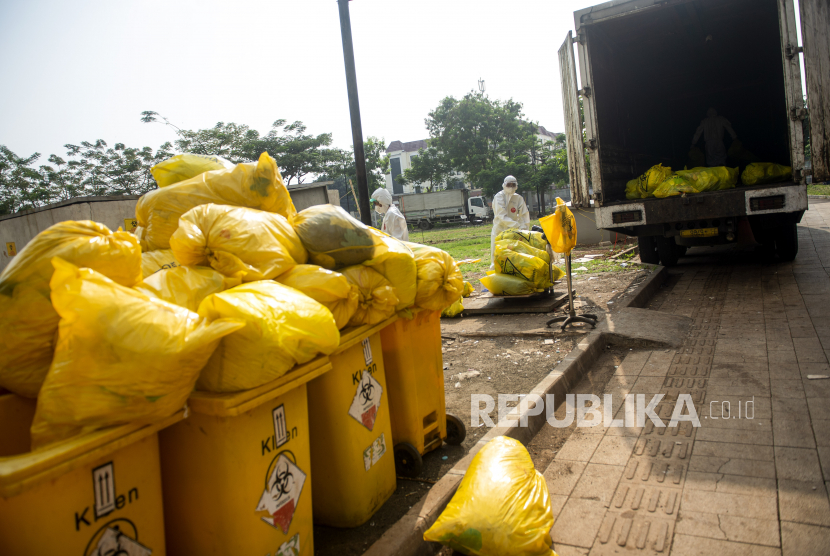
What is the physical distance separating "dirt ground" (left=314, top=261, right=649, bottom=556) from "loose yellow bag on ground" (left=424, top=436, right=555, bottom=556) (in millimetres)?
378

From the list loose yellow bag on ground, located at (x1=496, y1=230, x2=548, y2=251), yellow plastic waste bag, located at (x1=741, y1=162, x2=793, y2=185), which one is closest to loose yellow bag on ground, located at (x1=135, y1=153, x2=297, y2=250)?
loose yellow bag on ground, located at (x1=496, y1=230, x2=548, y2=251)

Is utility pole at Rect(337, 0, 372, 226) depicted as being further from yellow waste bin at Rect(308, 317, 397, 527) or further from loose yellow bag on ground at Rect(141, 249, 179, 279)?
yellow waste bin at Rect(308, 317, 397, 527)

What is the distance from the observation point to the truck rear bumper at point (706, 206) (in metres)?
6.04

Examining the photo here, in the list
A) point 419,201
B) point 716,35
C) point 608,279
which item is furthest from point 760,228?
point 419,201

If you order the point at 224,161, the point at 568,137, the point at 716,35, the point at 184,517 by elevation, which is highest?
the point at 716,35

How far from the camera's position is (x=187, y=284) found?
194 cm

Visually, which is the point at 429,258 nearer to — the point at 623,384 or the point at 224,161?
the point at 224,161

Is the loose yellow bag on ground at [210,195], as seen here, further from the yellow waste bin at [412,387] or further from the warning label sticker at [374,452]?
the warning label sticker at [374,452]

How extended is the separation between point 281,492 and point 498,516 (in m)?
0.84

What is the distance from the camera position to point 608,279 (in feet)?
26.8

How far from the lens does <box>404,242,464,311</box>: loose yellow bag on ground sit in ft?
9.02

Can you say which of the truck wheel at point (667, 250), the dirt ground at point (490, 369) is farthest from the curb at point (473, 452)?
the truck wheel at point (667, 250)

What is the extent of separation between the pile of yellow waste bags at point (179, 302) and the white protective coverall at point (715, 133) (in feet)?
30.0

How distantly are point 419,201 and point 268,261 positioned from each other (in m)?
35.3
